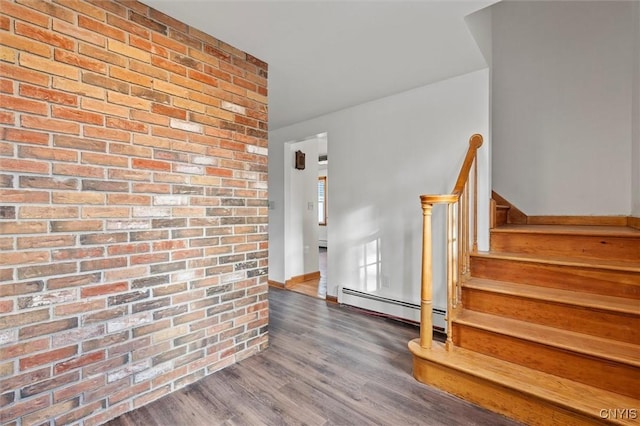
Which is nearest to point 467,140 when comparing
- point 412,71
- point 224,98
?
point 412,71

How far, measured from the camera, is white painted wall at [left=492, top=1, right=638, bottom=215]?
2.67 m

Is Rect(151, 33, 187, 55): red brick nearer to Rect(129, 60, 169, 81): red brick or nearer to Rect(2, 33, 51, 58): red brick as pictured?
Rect(129, 60, 169, 81): red brick

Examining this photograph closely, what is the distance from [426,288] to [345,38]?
1760 millimetres

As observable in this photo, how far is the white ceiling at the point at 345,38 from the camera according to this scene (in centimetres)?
163

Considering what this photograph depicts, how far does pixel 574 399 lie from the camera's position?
1401 mm

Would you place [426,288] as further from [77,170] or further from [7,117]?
[7,117]

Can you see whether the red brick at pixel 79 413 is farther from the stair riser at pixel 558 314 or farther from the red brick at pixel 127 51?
the stair riser at pixel 558 314

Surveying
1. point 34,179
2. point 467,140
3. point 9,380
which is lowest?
point 9,380

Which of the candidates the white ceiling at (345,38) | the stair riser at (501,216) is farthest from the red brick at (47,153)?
the stair riser at (501,216)

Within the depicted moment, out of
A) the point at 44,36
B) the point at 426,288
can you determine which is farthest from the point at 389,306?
the point at 44,36

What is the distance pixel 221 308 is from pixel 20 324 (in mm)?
986

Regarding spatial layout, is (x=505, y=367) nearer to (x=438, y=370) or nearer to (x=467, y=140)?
(x=438, y=370)

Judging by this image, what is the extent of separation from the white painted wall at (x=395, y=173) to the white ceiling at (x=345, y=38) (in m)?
0.23

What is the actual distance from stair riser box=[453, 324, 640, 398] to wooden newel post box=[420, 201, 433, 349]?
0.66 ft
